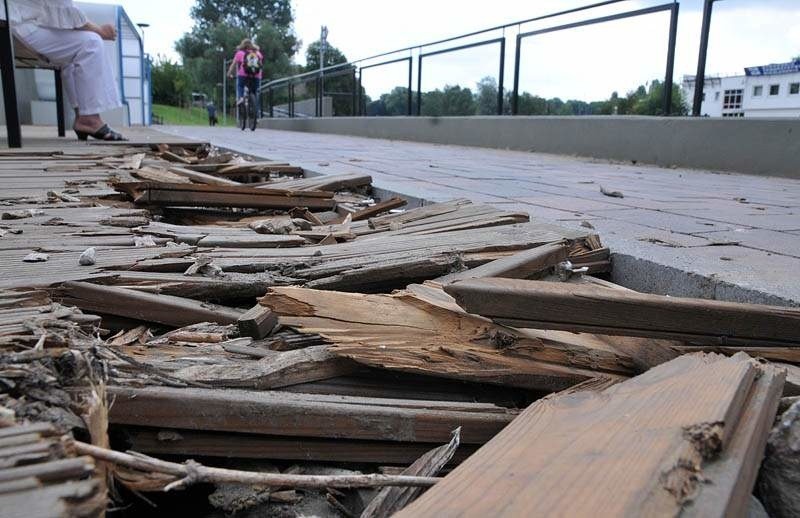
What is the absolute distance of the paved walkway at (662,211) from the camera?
76.6 inches

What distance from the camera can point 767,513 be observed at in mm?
1114

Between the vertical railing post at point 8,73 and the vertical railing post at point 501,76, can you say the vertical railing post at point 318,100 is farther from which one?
the vertical railing post at point 8,73

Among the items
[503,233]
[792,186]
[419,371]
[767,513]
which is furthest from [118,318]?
[792,186]

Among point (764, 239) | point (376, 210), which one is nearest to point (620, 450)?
point (764, 239)

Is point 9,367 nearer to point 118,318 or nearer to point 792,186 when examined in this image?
point 118,318

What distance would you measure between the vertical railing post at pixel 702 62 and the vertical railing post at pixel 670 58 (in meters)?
0.31

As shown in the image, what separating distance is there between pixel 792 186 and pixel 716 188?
31.8 inches

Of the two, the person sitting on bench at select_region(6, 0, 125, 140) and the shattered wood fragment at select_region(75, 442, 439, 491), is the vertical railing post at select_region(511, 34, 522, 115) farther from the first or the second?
the shattered wood fragment at select_region(75, 442, 439, 491)

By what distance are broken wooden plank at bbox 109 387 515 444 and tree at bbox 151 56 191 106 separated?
55595 mm

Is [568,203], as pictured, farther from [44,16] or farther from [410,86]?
[410,86]

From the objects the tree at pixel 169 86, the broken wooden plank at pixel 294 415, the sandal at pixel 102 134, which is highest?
the tree at pixel 169 86

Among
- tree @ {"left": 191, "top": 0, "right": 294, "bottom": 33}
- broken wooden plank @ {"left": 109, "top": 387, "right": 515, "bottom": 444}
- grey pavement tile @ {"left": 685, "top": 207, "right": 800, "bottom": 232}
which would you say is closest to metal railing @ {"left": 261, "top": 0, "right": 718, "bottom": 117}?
grey pavement tile @ {"left": 685, "top": 207, "right": 800, "bottom": 232}

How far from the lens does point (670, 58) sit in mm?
7113

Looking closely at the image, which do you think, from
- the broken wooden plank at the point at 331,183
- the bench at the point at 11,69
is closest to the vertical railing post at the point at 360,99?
the bench at the point at 11,69
